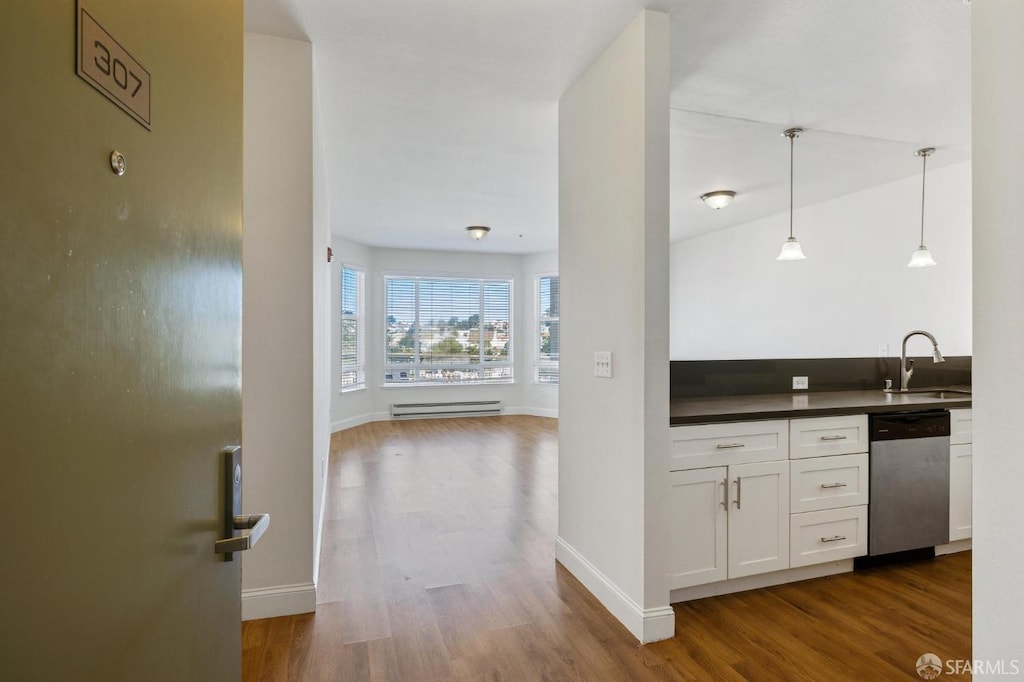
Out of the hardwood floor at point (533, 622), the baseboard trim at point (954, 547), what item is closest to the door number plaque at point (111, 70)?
the hardwood floor at point (533, 622)

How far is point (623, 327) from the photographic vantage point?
2.29 meters

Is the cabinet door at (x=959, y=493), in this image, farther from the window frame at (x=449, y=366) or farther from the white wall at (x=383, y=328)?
the window frame at (x=449, y=366)

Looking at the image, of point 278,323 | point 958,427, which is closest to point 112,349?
point 278,323

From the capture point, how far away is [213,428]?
80cm

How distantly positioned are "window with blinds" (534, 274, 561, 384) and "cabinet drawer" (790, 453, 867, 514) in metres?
5.72

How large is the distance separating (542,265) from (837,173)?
4623 mm

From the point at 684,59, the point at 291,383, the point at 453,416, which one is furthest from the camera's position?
the point at 453,416

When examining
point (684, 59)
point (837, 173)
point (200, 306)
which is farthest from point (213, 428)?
point (837, 173)

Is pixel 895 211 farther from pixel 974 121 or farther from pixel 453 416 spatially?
pixel 453 416

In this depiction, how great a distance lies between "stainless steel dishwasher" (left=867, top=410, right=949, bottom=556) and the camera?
2.75 m

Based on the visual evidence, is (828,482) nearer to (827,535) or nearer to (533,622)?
(827,535)

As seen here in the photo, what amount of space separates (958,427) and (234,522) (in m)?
3.65

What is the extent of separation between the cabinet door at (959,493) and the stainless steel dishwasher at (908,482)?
0.13 feet

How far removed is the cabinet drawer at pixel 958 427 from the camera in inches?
115
